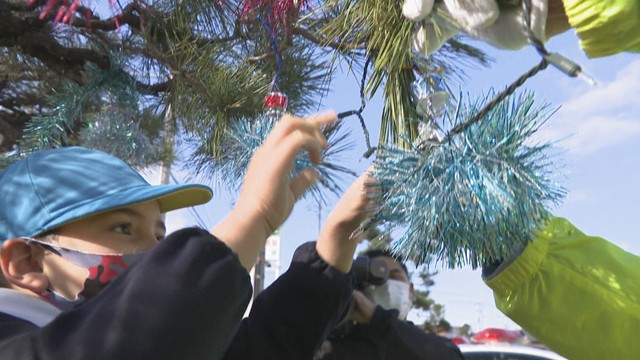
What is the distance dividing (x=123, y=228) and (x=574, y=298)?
0.69 meters

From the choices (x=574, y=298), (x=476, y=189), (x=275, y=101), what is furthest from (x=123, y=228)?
(x=574, y=298)

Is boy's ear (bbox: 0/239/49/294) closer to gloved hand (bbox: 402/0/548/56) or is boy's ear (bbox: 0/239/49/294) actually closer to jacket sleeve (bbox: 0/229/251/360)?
jacket sleeve (bbox: 0/229/251/360)

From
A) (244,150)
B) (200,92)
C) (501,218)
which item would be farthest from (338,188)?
(200,92)

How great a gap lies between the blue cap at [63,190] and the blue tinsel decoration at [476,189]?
45cm

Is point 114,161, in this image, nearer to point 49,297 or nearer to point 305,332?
point 49,297

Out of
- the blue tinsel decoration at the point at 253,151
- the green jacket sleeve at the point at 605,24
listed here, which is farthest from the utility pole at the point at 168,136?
the green jacket sleeve at the point at 605,24

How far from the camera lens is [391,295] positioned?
2227 mm

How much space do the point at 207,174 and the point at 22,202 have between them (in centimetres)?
81

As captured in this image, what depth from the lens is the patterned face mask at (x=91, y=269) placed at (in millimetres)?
1036

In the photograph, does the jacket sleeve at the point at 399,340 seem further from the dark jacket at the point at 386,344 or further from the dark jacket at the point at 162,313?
the dark jacket at the point at 162,313

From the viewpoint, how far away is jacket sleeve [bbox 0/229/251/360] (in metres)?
0.77

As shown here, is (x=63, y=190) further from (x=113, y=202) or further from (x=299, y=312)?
(x=299, y=312)

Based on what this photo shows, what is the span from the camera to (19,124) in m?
2.37

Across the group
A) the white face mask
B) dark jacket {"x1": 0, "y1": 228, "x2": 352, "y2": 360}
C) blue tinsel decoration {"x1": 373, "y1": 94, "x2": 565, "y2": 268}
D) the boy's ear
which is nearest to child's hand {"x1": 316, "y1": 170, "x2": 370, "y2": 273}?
blue tinsel decoration {"x1": 373, "y1": 94, "x2": 565, "y2": 268}
